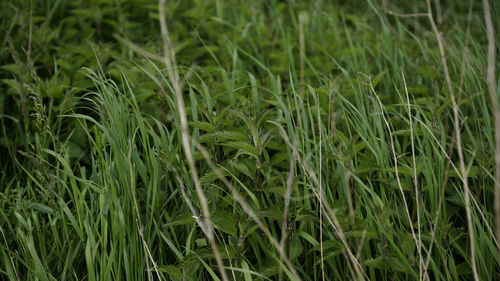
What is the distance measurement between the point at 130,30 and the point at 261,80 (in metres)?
0.94

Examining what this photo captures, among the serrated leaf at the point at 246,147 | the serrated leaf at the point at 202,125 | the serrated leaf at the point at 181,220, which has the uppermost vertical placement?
the serrated leaf at the point at 202,125

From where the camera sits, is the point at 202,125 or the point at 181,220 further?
the point at 202,125

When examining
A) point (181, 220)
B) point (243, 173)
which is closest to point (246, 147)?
point (243, 173)

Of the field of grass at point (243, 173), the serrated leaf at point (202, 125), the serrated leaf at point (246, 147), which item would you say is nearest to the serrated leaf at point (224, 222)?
the field of grass at point (243, 173)

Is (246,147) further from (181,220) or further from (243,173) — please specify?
(181,220)

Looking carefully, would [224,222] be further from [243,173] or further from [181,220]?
[243,173]

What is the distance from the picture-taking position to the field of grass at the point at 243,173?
4.55 ft

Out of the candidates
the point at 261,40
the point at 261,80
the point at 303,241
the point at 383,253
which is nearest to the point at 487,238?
the point at 383,253

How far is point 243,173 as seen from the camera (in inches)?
62.7

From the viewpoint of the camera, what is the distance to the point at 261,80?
2459 mm

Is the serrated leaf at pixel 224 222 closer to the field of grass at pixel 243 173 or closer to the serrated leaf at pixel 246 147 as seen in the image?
the field of grass at pixel 243 173

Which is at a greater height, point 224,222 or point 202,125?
point 202,125

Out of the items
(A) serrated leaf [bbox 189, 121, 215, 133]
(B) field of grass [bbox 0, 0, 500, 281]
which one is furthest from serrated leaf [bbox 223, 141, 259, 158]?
(A) serrated leaf [bbox 189, 121, 215, 133]

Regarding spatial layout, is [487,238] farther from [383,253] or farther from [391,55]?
[391,55]
